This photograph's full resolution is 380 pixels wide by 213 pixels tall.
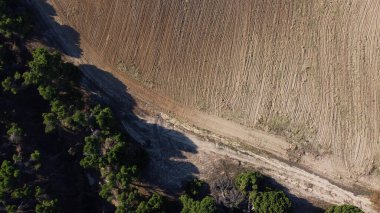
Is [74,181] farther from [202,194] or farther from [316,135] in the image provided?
[316,135]

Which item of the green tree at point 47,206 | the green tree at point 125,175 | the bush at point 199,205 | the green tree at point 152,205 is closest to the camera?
the green tree at point 47,206

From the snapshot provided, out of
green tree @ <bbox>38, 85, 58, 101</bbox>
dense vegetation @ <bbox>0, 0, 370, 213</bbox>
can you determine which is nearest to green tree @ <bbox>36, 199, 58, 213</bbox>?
dense vegetation @ <bbox>0, 0, 370, 213</bbox>

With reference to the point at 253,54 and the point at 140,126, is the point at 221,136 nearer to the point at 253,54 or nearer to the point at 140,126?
the point at 140,126

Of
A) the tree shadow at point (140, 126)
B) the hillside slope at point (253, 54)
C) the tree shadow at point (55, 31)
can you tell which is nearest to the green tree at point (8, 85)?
the tree shadow at point (140, 126)

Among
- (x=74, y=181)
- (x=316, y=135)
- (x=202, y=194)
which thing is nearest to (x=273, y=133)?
(x=316, y=135)

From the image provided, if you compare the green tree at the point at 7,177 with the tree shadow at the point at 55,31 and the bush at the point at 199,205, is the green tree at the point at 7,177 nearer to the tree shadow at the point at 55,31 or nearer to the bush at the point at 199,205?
the tree shadow at the point at 55,31

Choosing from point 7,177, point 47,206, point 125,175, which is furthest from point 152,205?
point 7,177
